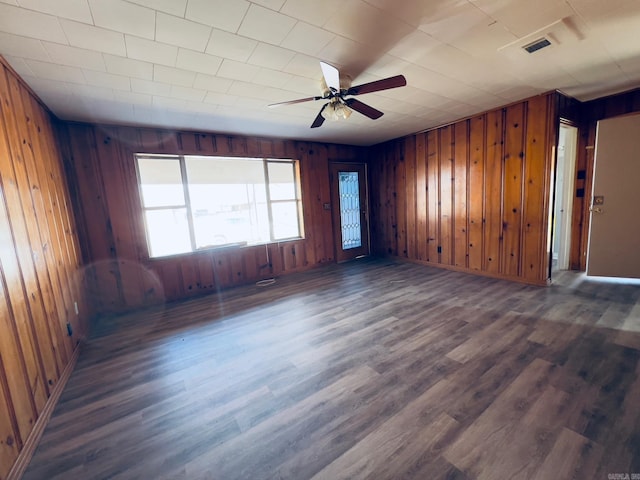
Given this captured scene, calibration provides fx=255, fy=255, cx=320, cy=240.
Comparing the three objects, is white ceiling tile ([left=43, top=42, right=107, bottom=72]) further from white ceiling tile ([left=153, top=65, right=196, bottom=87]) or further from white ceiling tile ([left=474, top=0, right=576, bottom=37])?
white ceiling tile ([left=474, top=0, right=576, bottom=37])

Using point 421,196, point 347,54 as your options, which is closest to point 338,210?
point 421,196

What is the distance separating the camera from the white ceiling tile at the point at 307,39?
72.1 inches

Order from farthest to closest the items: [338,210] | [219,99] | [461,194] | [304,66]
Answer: [338,210] → [461,194] → [219,99] → [304,66]

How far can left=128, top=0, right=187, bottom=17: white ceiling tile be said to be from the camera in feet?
4.99

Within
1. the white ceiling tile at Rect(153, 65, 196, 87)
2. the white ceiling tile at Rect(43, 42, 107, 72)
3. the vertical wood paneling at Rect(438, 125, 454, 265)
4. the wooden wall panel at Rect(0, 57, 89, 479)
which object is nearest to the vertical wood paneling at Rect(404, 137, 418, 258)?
the vertical wood paneling at Rect(438, 125, 454, 265)

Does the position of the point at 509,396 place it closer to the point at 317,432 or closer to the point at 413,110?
the point at 317,432

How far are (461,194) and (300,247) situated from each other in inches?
123

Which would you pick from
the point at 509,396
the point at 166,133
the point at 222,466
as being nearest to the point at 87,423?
the point at 222,466

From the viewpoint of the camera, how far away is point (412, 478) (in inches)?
48.7

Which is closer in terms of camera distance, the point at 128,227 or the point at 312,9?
the point at 312,9

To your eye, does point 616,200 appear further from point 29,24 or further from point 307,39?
point 29,24

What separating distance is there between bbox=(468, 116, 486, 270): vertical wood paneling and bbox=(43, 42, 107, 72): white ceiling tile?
4.78 meters

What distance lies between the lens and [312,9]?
1.65 m

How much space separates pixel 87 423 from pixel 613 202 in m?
6.21
